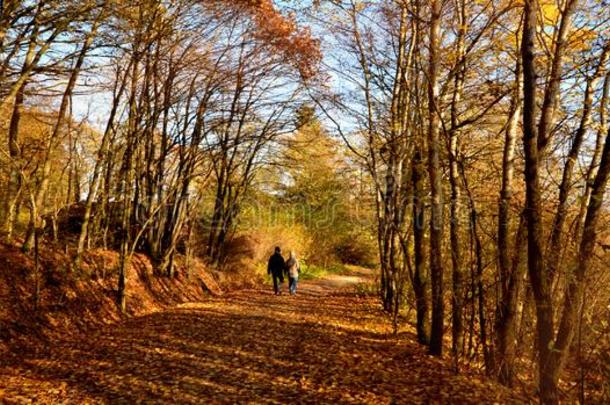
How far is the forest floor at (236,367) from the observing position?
5.49 metres

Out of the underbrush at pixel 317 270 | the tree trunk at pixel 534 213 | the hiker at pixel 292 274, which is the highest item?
the tree trunk at pixel 534 213

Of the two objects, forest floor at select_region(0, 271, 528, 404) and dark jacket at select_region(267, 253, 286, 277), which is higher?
dark jacket at select_region(267, 253, 286, 277)

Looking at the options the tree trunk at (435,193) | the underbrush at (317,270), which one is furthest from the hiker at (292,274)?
the tree trunk at (435,193)

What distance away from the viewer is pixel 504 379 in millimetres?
6641

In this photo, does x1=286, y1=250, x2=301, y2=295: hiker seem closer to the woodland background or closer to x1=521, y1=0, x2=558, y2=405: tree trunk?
the woodland background

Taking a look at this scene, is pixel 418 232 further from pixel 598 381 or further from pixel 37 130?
pixel 37 130

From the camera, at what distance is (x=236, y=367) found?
6.76 meters

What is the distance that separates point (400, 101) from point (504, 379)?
→ 26.4ft

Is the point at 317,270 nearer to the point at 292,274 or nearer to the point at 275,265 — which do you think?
the point at 292,274

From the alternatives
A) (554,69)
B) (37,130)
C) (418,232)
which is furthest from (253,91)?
(554,69)

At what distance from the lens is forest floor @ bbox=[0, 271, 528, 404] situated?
5.49 meters

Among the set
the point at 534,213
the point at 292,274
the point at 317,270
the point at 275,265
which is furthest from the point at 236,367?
the point at 317,270

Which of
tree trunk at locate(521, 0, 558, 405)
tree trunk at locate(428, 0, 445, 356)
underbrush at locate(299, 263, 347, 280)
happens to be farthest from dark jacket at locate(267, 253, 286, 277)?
tree trunk at locate(521, 0, 558, 405)

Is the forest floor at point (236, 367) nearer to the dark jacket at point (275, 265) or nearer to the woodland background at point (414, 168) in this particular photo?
the woodland background at point (414, 168)
